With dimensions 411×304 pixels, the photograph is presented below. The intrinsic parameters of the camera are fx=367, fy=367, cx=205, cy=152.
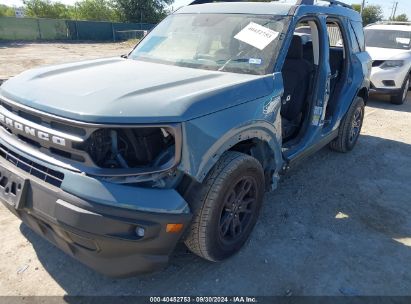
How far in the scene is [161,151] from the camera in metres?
2.43

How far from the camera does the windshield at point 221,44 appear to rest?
314 cm

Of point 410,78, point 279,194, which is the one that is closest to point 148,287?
point 279,194

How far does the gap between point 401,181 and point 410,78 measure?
5.86 meters

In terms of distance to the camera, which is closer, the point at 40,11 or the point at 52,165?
the point at 52,165

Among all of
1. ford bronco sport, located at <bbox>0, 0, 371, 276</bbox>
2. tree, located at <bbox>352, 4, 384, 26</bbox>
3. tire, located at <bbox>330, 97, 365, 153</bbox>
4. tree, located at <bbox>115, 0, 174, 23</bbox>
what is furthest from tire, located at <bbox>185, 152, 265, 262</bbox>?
tree, located at <bbox>352, 4, 384, 26</bbox>

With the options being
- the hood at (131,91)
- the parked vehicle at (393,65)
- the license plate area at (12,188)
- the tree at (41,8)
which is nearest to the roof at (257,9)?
the hood at (131,91)

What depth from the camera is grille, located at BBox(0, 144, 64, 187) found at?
2225mm

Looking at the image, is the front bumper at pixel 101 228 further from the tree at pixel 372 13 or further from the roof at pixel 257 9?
the tree at pixel 372 13

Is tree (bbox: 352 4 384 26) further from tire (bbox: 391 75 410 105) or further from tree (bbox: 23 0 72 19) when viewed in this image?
tire (bbox: 391 75 410 105)

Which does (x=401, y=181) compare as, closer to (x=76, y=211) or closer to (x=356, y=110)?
(x=356, y=110)

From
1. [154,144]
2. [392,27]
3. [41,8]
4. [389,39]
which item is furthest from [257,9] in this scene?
[41,8]

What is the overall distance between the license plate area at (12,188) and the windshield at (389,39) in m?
9.45

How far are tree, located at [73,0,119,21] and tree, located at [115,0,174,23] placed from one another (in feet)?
12.8

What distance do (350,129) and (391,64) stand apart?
438 centimetres
